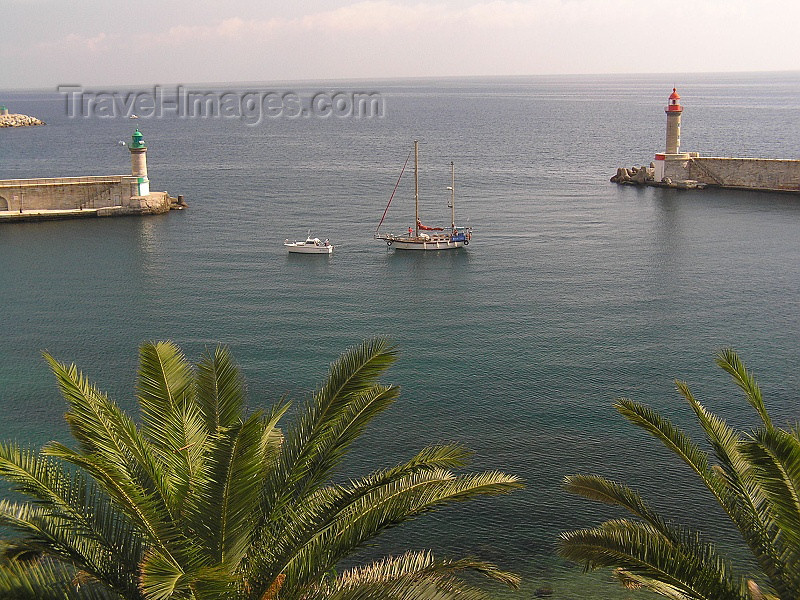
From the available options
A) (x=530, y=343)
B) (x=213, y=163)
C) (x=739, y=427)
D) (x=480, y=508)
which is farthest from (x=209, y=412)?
(x=213, y=163)

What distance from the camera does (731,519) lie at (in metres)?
9.31

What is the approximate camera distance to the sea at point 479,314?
18406 mm

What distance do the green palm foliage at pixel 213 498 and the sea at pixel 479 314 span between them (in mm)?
6405

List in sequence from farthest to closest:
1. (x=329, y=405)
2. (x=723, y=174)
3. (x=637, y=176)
A: (x=637, y=176) → (x=723, y=174) → (x=329, y=405)

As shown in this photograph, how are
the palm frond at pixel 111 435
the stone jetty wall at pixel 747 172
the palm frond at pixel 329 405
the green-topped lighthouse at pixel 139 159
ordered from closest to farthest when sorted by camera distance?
the palm frond at pixel 111 435
the palm frond at pixel 329 405
the green-topped lighthouse at pixel 139 159
the stone jetty wall at pixel 747 172

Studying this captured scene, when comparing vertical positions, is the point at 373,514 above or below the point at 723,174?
below

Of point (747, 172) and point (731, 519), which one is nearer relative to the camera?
point (731, 519)

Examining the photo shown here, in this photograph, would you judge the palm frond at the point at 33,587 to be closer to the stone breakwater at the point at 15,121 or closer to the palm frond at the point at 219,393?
the palm frond at the point at 219,393

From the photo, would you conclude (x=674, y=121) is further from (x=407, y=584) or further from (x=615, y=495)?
(x=407, y=584)

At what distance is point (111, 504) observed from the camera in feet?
25.8

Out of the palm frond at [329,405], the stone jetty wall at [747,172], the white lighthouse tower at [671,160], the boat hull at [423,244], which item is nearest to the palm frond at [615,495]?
the palm frond at [329,405]

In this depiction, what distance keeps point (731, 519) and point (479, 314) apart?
22.0 metres

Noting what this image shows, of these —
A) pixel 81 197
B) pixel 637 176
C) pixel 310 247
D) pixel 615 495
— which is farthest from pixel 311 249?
pixel 637 176

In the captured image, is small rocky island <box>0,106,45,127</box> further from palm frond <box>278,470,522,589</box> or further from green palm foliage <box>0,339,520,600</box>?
palm frond <box>278,470,522,589</box>
